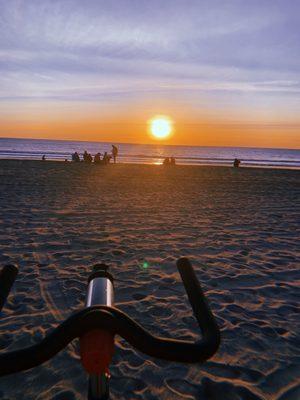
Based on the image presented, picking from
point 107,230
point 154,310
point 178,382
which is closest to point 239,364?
point 178,382

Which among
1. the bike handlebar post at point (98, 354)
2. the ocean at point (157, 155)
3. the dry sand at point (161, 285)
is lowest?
the ocean at point (157, 155)

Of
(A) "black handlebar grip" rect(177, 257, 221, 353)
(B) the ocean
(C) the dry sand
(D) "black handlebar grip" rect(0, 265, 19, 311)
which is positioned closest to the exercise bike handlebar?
(A) "black handlebar grip" rect(177, 257, 221, 353)

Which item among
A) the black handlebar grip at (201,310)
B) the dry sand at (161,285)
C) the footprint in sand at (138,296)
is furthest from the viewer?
the footprint in sand at (138,296)

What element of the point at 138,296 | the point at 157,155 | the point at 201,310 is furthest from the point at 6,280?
the point at 157,155

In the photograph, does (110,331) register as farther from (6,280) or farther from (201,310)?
(6,280)

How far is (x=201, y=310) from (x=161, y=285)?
403cm

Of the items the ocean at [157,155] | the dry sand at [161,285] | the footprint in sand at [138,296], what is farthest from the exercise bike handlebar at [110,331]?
the ocean at [157,155]

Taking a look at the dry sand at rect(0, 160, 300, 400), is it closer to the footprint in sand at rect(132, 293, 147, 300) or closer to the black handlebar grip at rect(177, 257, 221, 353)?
the footprint in sand at rect(132, 293, 147, 300)

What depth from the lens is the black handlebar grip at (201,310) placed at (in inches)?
47.3

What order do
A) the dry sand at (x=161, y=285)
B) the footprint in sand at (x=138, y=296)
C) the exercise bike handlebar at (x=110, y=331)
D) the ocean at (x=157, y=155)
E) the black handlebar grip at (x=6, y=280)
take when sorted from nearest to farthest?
the exercise bike handlebar at (x=110, y=331), the black handlebar grip at (x=6, y=280), the dry sand at (x=161, y=285), the footprint in sand at (x=138, y=296), the ocean at (x=157, y=155)

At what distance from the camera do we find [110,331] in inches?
42.1

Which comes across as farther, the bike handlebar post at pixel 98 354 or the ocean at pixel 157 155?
the ocean at pixel 157 155

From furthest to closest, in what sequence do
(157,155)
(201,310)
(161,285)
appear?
(157,155)
(161,285)
(201,310)

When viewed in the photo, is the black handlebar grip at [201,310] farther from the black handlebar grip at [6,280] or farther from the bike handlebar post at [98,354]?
the black handlebar grip at [6,280]
